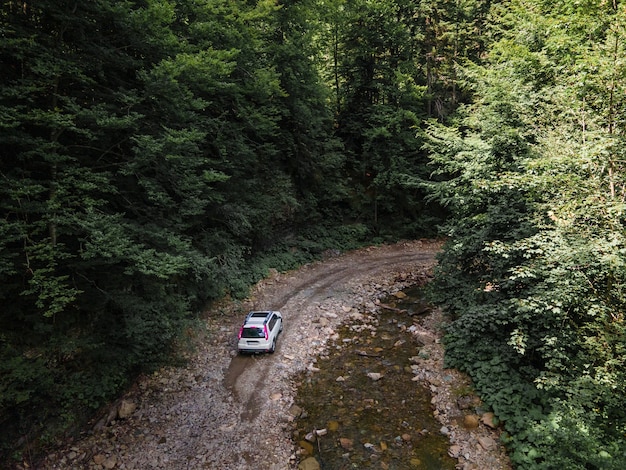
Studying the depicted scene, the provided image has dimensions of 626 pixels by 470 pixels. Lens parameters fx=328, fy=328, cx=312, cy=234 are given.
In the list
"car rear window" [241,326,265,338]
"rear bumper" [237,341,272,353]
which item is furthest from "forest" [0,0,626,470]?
"rear bumper" [237,341,272,353]

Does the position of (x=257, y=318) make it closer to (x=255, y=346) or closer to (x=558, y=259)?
(x=255, y=346)

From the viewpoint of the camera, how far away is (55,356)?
331 inches

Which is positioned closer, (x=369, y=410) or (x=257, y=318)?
(x=369, y=410)

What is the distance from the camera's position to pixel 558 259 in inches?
296

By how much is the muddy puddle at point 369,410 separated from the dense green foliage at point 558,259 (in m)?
1.87

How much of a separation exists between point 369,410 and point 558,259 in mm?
6723

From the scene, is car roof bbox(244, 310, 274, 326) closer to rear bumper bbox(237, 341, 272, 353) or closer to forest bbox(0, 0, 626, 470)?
rear bumper bbox(237, 341, 272, 353)

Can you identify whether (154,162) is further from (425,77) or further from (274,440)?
(425,77)

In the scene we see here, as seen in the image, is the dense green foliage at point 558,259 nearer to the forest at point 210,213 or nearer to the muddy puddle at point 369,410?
the forest at point 210,213

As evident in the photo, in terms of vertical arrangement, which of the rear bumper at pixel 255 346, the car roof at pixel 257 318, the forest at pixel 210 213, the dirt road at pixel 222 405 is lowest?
the dirt road at pixel 222 405

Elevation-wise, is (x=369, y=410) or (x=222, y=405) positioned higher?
(x=222, y=405)

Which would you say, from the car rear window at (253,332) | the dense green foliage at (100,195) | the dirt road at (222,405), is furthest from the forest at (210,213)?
the car rear window at (253,332)

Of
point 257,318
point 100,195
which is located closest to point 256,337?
point 257,318

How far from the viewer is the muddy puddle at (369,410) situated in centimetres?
854
